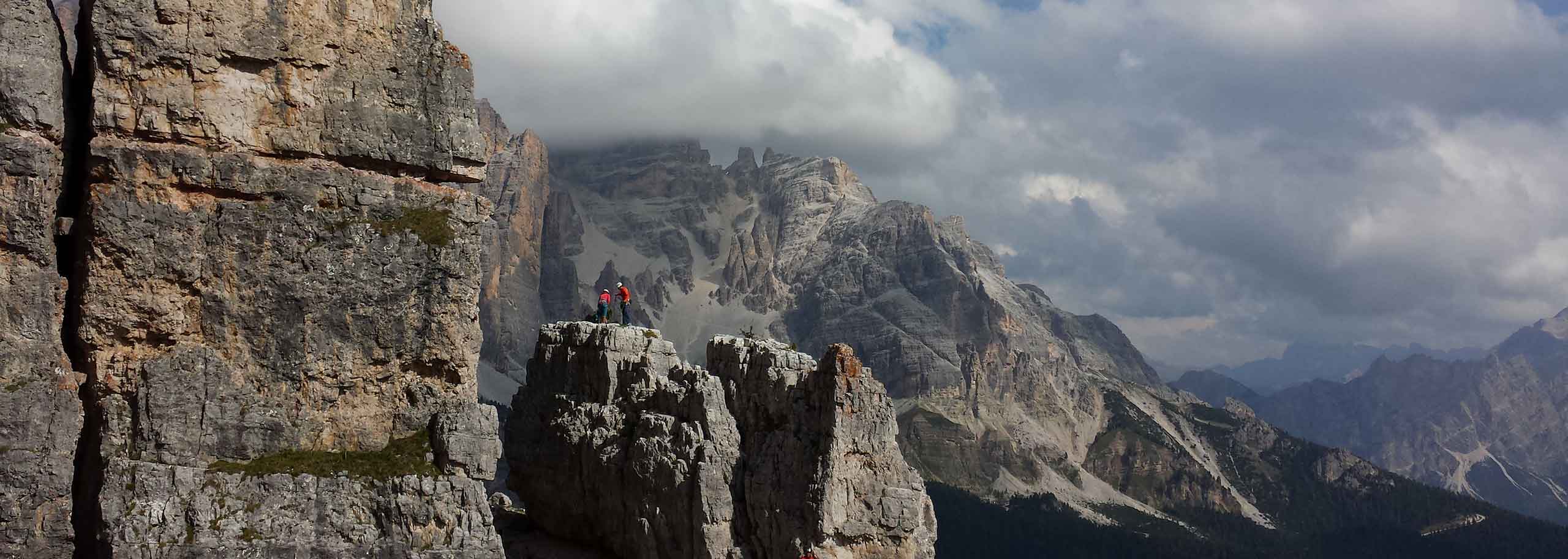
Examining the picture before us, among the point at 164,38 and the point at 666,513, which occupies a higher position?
the point at 164,38

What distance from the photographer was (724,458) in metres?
53.8

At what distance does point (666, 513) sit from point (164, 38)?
2794cm

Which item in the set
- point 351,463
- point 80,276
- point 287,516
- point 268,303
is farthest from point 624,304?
point 80,276

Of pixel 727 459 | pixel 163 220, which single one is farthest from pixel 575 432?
pixel 163 220

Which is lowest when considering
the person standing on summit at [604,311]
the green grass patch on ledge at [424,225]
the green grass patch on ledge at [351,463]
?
the green grass patch on ledge at [351,463]

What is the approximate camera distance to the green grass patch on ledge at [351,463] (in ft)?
105

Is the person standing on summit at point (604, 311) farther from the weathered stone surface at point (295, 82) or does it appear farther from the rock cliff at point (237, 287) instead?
the rock cliff at point (237, 287)

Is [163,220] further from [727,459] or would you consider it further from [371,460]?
[727,459]

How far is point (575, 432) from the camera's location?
58.9 m

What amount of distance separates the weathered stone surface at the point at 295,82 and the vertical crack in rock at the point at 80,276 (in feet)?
3.68

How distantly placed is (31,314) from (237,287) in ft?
14.2

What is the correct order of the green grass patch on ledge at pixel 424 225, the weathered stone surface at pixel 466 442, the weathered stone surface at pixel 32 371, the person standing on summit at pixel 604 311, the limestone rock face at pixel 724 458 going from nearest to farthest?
the weathered stone surface at pixel 32 371
the weathered stone surface at pixel 466 442
the green grass patch on ledge at pixel 424 225
the limestone rock face at pixel 724 458
the person standing on summit at pixel 604 311

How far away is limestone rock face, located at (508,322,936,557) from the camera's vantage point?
5191cm

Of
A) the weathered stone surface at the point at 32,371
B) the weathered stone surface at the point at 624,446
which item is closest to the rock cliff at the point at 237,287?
the weathered stone surface at the point at 32,371
